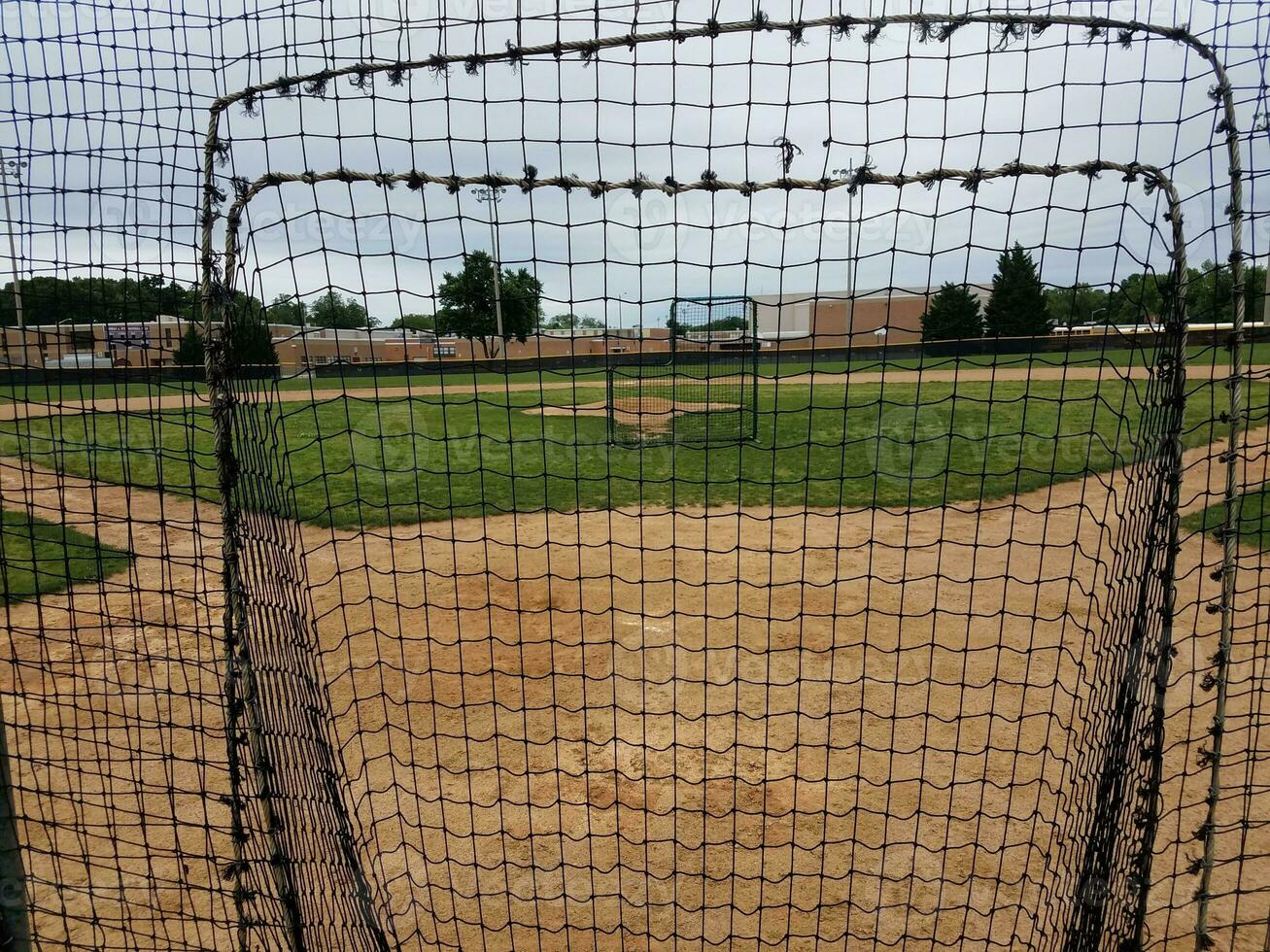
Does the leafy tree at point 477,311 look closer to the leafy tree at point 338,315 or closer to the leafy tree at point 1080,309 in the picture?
the leafy tree at point 338,315

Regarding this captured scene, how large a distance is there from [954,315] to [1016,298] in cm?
41

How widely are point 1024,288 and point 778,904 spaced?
2.58 m

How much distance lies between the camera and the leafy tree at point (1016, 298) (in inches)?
126

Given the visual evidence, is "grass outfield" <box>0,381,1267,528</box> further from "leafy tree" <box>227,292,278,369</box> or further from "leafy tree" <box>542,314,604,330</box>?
"leafy tree" <box>227,292,278,369</box>

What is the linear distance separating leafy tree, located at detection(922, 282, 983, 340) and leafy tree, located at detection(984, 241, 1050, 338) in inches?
3.1

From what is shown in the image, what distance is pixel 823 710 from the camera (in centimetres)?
439

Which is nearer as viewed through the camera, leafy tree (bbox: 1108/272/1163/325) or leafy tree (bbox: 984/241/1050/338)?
leafy tree (bbox: 1108/272/1163/325)

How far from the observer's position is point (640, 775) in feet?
12.5

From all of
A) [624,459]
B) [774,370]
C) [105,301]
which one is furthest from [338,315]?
[624,459]

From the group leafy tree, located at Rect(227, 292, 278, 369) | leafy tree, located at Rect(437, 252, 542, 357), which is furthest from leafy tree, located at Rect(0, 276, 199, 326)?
leafy tree, located at Rect(437, 252, 542, 357)

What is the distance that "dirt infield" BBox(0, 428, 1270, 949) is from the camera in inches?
116

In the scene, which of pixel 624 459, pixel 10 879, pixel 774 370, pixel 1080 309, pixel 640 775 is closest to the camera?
pixel 10 879

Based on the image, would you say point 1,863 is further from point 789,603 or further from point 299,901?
point 789,603

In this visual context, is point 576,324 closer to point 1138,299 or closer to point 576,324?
point 576,324
